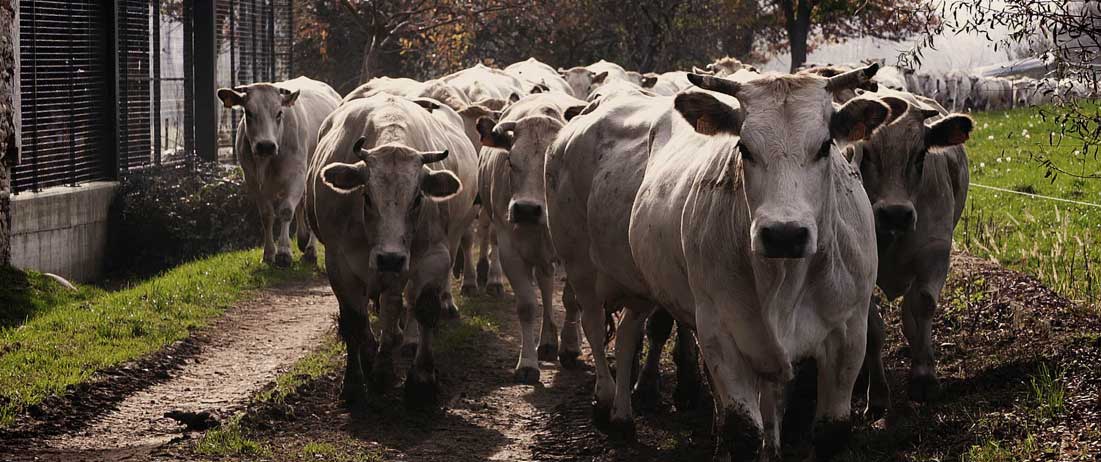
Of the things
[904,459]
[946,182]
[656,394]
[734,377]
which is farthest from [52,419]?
[946,182]

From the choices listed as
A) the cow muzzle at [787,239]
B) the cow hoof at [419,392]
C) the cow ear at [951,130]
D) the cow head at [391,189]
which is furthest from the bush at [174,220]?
the cow muzzle at [787,239]

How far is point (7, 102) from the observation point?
40.4ft

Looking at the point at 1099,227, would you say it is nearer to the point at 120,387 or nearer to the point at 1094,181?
the point at 1094,181

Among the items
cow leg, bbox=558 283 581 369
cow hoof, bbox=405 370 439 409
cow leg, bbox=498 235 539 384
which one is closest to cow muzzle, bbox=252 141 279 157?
cow leg, bbox=498 235 539 384

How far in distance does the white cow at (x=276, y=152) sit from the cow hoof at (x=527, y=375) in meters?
5.96

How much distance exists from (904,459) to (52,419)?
16.7 ft

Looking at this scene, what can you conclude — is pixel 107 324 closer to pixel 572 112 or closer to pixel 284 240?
pixel 572 112

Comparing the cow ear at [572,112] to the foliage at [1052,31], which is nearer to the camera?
the foliage at [1052,31]

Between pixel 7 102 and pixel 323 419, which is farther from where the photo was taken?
pixel 7 102

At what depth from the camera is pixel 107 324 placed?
11.1 meters

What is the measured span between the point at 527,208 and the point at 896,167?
111 inches

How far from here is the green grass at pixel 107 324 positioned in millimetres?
9164

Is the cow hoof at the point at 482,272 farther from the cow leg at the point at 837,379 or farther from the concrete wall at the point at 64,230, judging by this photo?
the cow leg at the point at 837,379

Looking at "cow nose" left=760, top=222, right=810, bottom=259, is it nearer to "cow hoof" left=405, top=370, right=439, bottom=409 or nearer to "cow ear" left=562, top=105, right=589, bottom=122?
"cow hoof" left=405, top=370, right=439, bottom=409
